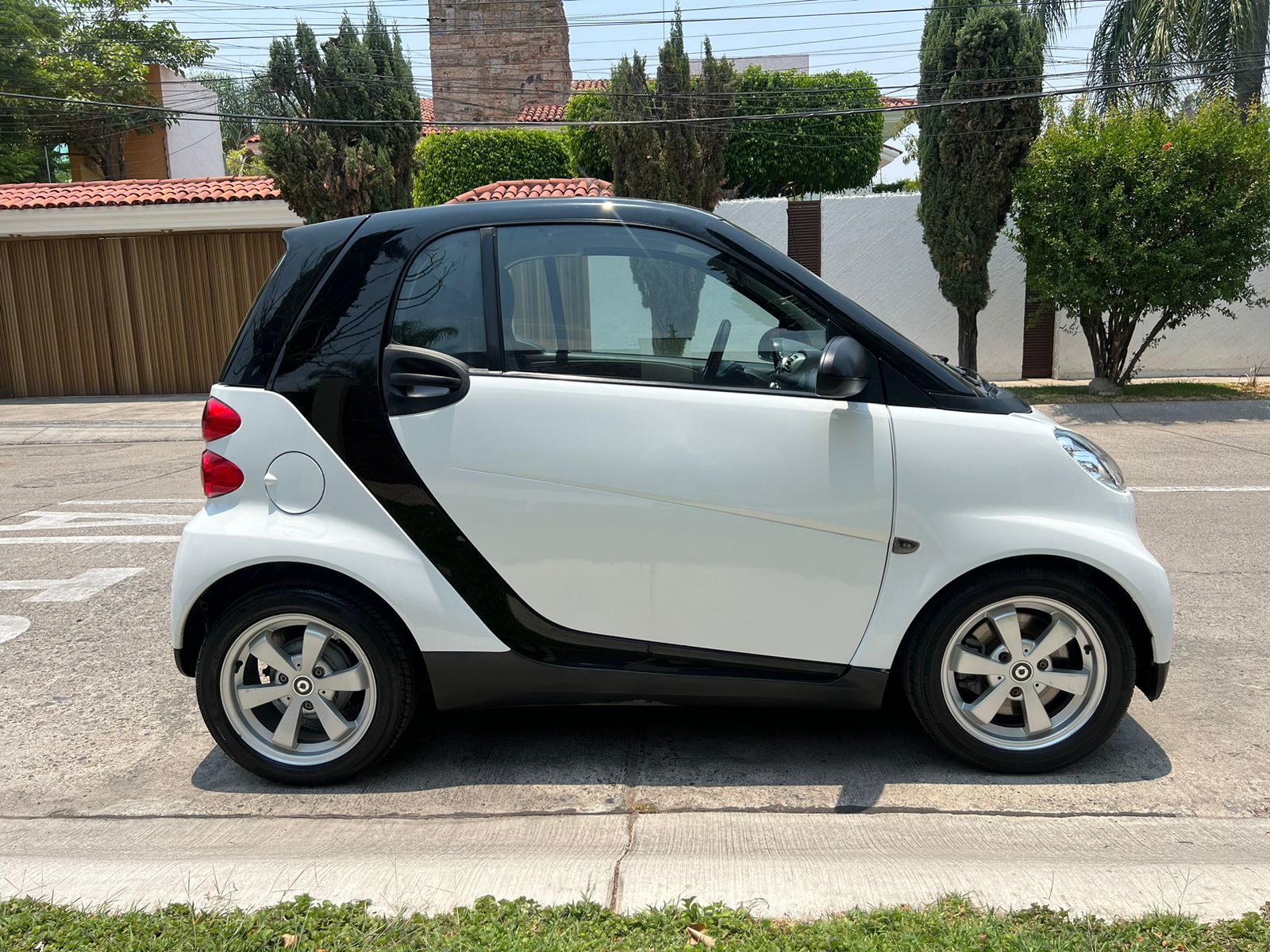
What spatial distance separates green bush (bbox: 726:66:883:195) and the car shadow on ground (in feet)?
74.3

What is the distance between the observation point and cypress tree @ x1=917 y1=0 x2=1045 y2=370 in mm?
14828

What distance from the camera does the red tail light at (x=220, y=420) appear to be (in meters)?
3.29

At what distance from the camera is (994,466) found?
3180 millimetres

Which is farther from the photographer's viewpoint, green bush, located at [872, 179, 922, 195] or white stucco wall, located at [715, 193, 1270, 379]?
green bush, located at [872, 179, 922, 195]

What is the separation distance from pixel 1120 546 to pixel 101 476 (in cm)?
981

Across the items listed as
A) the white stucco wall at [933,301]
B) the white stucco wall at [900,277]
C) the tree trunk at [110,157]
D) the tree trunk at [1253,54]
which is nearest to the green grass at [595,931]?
the white stucco wall at [933,301]

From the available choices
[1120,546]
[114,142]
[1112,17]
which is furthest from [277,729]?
[114,142]

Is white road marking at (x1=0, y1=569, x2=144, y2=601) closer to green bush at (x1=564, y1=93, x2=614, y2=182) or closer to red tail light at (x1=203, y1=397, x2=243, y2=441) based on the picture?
red tail light at (x1=203, y1=397, x2=243, y2=441)

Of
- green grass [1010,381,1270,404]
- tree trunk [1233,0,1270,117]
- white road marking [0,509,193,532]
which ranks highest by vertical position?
tree trunk [1233,0,1270,117]

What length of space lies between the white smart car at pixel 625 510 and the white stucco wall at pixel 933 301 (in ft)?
46.5

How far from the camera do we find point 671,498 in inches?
124

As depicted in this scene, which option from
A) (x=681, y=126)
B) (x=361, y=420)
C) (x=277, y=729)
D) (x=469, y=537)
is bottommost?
(x=277, y=729)

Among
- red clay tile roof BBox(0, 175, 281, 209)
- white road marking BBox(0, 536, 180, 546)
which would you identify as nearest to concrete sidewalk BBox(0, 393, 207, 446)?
red clay tile roof BBox(0, 175, 281, 209)

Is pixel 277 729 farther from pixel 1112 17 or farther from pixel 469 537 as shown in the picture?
pixel 1112 17
